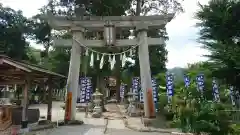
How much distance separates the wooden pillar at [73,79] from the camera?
1387cm

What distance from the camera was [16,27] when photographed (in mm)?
34938

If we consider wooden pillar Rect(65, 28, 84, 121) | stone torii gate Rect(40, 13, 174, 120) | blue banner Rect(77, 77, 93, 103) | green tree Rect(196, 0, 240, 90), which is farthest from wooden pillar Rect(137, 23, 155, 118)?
blue banner Rect(77, 77, 93, 103)

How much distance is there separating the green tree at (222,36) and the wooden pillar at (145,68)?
796 cm

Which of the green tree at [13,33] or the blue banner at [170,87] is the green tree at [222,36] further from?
the green tree at [13,33]

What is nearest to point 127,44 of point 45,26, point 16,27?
point 16,27

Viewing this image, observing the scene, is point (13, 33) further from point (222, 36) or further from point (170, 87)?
point (222, 36)

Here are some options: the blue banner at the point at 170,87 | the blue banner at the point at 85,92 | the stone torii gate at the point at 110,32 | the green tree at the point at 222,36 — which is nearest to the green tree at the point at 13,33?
the blue banner at the point at 85,92

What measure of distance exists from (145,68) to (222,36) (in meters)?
8.55

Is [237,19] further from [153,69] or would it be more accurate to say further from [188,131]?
[153,69]

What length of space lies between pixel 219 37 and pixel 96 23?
9691mm

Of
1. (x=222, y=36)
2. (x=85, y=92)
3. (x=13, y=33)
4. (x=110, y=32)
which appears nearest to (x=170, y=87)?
(x=110, y=32)

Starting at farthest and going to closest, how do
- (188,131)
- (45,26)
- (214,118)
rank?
(45,26) → (188,131) → (214,118)

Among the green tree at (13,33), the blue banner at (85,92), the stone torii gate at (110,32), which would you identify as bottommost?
the blue banner at (85,92)

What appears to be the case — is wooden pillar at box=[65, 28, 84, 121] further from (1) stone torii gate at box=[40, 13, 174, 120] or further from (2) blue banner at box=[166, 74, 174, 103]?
(2) blue banner at box=[166, 74, 174, 103]
